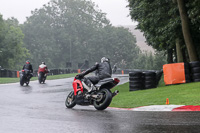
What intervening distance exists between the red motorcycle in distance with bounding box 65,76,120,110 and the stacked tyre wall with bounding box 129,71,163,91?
775 centimetres

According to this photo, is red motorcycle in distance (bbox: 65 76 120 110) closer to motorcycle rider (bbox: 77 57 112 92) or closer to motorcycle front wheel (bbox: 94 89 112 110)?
motorcycle front wheel (bbox: 94 89 112 110)

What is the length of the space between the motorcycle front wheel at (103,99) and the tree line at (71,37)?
85.1 metres

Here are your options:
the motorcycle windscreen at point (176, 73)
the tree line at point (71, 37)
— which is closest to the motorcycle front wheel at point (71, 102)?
the motorcycle windscreen at point (176, 73)

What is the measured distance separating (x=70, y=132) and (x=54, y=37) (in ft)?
325

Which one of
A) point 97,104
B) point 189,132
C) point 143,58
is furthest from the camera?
point 143,58

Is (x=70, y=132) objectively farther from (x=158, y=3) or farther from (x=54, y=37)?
(x=54, y=37)

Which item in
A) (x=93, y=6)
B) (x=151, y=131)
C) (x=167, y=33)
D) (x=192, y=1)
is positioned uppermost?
(x=93, y=6)

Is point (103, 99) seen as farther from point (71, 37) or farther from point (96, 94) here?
point (71, 37)

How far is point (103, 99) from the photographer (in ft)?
36.7

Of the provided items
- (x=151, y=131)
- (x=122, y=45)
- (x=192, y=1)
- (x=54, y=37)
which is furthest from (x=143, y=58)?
(x=151, y=131)

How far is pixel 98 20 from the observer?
11225cm

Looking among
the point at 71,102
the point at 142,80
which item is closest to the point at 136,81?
A: the point at 142,80

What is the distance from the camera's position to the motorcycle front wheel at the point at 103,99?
10.9 metres

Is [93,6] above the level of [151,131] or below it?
above
